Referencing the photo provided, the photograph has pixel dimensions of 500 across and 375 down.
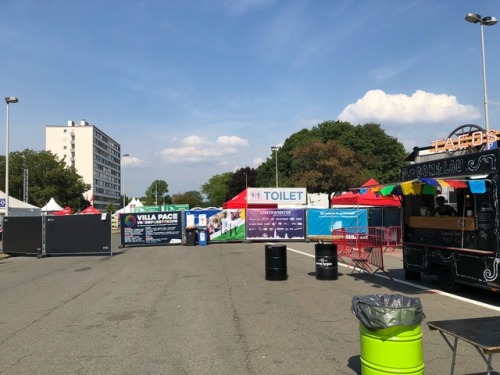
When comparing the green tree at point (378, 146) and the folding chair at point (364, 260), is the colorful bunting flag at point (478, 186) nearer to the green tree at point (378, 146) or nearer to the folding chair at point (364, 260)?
the folding chair at point (364, 260)

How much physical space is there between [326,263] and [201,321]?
5.40 m

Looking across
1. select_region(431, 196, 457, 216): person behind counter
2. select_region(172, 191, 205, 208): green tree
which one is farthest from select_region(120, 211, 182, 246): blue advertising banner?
select_region(172, 191, 205, 208): green tree

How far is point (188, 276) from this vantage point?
43.3 feet

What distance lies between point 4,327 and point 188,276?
6.16 meters

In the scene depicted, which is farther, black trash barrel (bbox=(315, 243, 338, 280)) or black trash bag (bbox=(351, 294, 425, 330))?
Result: black trash barrel (bbox=(315, 243, 338, 280))

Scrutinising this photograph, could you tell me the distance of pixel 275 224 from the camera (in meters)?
27.8

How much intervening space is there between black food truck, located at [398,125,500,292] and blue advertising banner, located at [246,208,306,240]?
51.7 ft

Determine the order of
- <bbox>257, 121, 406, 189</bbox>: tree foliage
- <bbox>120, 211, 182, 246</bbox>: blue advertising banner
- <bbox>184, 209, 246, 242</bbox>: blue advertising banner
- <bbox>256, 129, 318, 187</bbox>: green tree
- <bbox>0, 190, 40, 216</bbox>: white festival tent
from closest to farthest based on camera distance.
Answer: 1. <bbox>120, 211, 182, 246</bbox>: blue advertising banner
2. <bbox>184, 209, 246, 242</bbox>: blue advertising banner
3. <bbox>0, 190, 40, 216</bbox>: white festival tent
4. <bbox>257, 121, 406, 189</bbox>: tree foliage
5. <bbox>256, 129, 318, 187</bbox>: green tree

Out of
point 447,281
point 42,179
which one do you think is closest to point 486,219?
point 447,281

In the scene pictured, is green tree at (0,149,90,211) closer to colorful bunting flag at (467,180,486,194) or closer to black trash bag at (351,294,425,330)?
colorful bunting flag at (467,180,486,194)

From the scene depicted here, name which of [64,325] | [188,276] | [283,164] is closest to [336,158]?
[283,164]

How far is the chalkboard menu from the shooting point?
8.62 metres

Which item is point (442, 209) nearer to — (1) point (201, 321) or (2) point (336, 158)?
(1) point (201, 321)

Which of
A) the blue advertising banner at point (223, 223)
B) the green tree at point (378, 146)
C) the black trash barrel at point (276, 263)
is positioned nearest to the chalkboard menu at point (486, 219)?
the black trash barrel at point (276, 263)
